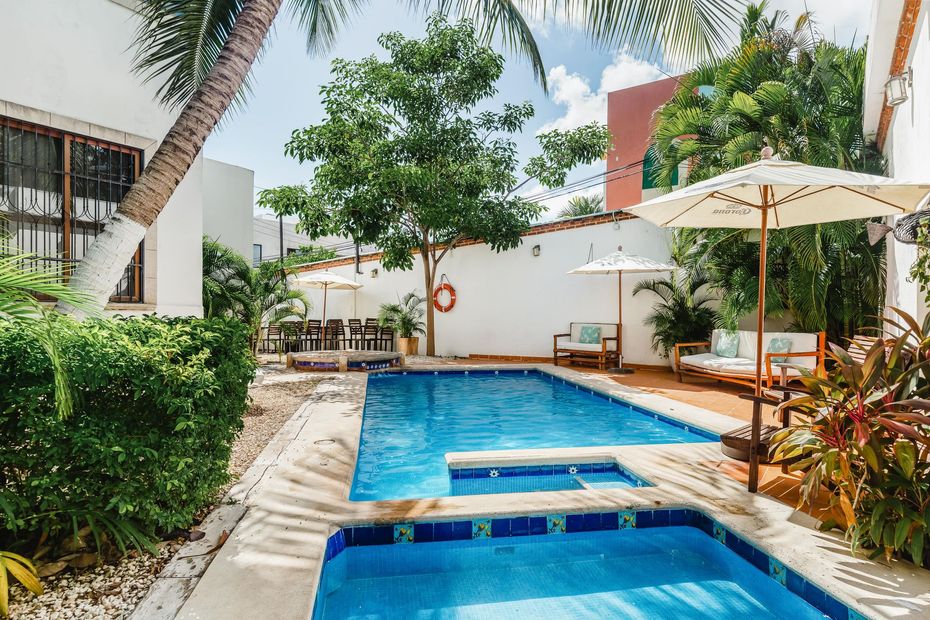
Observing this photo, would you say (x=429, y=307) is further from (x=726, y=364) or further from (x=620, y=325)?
(x=726, y=364)

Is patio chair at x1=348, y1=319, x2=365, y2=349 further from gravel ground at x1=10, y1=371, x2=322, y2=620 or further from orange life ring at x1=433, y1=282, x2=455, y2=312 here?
gravel ground at x1=10, y1=371, x2=322, y2=620

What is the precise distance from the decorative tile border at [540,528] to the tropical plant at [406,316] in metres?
10.2

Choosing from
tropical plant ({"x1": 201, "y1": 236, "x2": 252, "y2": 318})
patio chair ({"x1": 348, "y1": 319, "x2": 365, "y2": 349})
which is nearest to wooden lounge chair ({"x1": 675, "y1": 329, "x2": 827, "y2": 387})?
patio chair ({"x1": 348, "y1": 319, "x2": 365, "y2": 349})

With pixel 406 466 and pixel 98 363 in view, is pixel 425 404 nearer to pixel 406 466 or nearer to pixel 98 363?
pixel 406 466

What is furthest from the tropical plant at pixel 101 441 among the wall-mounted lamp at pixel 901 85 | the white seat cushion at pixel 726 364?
the white seat cushion at pixel 726 364

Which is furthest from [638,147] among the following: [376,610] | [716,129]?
[376,610]

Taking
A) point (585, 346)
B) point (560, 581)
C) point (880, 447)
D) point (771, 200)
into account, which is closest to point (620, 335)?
point (585, 346)

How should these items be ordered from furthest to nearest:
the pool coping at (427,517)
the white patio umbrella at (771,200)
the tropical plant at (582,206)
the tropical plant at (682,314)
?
the tropical plant at (582,206)
the tropical plant at (682,314)
the white patio umbrella at (771,200)
the pool coping at (427,517)

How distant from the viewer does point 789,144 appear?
23.2ft

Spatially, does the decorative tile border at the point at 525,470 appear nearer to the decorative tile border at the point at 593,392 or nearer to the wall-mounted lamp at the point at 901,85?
the decorative tile border at the point at 593,392

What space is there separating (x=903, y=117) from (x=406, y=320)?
10304mm

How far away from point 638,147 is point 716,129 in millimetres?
10985

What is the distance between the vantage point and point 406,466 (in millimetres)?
4520

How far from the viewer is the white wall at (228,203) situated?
1677 cm
